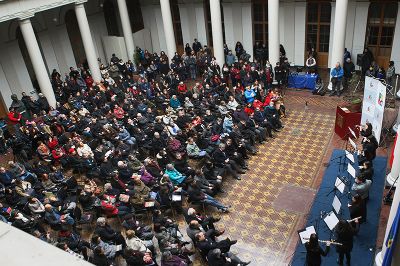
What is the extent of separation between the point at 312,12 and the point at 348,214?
11852 millimetres

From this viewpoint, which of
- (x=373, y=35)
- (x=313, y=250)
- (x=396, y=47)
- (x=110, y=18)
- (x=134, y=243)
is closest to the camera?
(x=313, y=250)

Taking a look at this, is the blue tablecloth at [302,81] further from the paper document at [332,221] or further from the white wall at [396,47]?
the paper document at [332,221]

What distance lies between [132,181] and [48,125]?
5947 millimetres

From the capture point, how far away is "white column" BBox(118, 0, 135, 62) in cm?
2004

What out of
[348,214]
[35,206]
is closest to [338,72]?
[348,214]

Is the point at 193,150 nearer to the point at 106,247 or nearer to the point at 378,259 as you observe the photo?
the point at 106,247

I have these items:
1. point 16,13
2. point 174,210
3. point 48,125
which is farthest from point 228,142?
point 16,13

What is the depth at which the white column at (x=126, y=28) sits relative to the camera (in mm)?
20041

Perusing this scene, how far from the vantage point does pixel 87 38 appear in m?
18.0

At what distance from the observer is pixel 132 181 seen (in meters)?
10.2

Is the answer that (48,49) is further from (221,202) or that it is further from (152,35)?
(221,202)

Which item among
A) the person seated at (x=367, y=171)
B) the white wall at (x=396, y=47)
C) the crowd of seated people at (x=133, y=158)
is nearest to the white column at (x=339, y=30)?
the white wall at (x=396, y=47)

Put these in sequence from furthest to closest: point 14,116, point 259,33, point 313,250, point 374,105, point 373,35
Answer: point 259,33 < point 373,35 < point 14,116 < point 374,105 < point 313,250

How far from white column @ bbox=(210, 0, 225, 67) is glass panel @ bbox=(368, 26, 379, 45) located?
6955 mm
